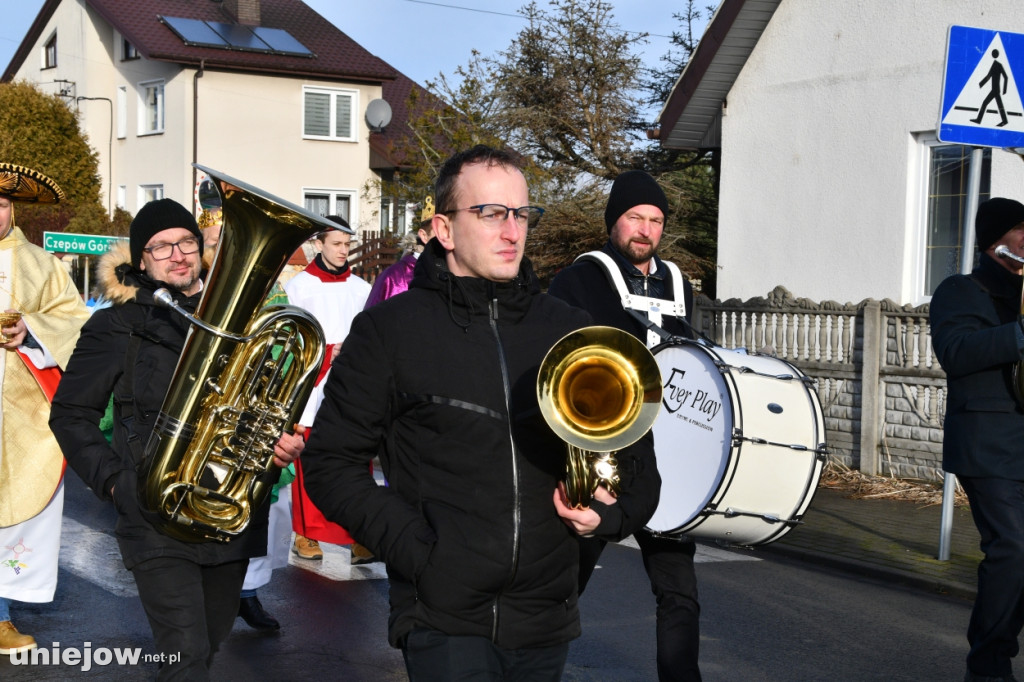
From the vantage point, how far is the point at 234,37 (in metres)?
36.1

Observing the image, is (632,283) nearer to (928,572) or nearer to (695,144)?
(928,572)

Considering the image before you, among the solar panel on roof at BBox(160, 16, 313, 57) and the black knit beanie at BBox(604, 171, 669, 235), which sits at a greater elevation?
the solar panel on roof at BBox(160, 16, 313, 57)

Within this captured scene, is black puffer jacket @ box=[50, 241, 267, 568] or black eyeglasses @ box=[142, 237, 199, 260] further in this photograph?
black eyeglasses @ box=[142, 237, 199, 260]

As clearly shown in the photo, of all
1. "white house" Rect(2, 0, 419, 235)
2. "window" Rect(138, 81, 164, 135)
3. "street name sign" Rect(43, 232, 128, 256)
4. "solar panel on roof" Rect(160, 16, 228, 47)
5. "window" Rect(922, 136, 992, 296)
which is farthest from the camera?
"window" Rect(138, 81, 164, 135)

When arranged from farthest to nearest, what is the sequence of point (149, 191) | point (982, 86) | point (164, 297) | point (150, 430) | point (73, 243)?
1. point (149, 191)
2. point (73, 243)
3. point (982, 86)
4. point (150, 430)
5. point (164, 297)

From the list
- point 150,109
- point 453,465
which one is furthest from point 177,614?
point 150,109

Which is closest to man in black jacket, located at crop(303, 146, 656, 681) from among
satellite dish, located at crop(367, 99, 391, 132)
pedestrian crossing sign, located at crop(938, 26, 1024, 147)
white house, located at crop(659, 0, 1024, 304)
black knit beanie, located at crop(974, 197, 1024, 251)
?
black knit beanie, located at crop(974, 197, 1024, 251)

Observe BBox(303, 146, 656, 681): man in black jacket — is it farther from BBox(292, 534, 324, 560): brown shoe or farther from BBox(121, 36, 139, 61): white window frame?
BBox(121, 36, 139, 61): white window frame

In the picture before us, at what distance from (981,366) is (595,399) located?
2744 mm

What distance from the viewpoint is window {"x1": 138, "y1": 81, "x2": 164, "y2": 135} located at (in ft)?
120

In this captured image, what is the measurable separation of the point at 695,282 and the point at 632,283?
512 inches

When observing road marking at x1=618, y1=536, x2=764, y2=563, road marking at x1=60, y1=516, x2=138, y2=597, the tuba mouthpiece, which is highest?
the tuba mouthpiece

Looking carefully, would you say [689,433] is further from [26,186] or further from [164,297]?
[26,186]

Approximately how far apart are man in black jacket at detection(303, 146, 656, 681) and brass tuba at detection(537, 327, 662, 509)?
0.12 metres
